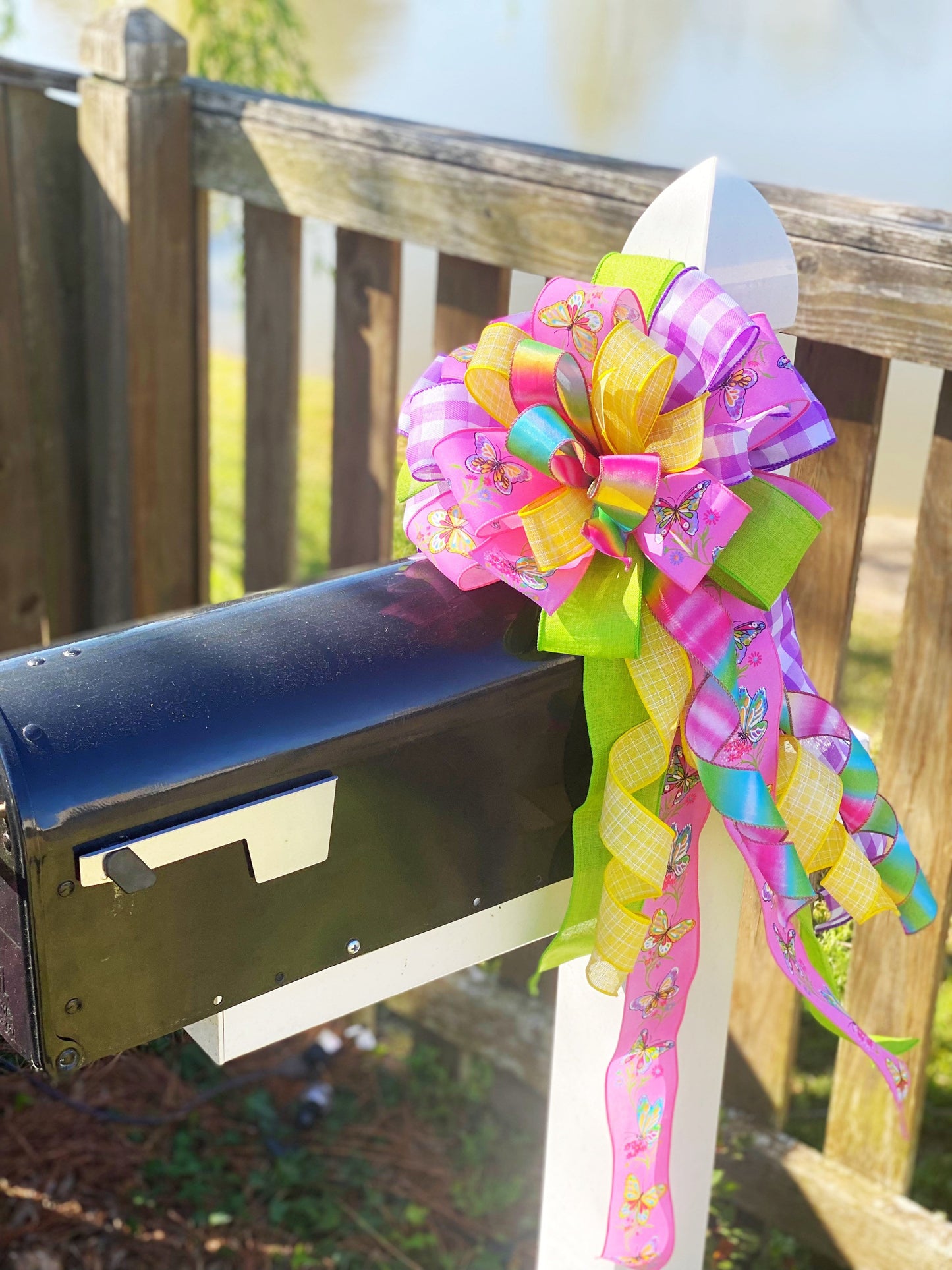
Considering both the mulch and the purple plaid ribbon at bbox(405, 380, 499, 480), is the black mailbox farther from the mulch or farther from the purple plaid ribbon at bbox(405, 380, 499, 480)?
the mulch

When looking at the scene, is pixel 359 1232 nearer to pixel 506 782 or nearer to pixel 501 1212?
pixel 501 1212

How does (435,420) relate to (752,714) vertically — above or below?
above

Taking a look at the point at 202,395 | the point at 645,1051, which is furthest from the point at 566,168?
the point at 645,1051

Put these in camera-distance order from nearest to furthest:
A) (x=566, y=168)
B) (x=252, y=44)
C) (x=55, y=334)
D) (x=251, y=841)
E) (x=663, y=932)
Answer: (x=251, y=841) → (x=663, y=932) → (x=566, y=168) → (x=55, y=334) → (x=252, y=44)

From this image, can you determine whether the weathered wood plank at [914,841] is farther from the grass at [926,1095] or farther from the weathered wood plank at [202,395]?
the weathered wood plank at [202,395]

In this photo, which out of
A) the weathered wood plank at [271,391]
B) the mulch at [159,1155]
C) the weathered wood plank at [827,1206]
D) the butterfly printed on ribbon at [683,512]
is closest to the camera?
the butterfly printed on ribbon at [683,512]

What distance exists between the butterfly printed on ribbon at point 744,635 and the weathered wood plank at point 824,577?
464 millimetres

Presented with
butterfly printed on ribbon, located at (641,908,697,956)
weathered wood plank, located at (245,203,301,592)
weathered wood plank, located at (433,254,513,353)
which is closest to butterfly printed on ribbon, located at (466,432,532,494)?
butterfly printed on ribbon, located at (641,908,697,956)

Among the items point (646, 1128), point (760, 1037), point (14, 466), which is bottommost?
point (760, 1037)

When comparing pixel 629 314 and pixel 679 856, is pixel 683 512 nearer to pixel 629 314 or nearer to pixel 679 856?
pixel 629 314

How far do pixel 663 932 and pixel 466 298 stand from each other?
3.56 ft

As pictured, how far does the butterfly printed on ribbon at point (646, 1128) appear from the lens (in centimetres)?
110

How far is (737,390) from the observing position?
2.92ft

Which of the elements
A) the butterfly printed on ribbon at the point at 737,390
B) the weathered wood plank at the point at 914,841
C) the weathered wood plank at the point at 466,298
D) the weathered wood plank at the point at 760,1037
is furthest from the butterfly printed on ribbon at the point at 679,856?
the weathered wood plank at the point at 466,298
